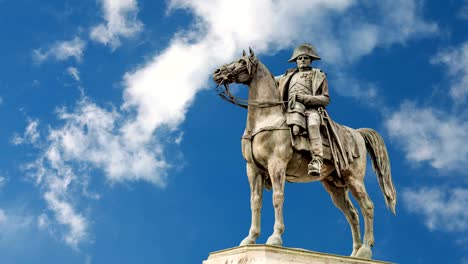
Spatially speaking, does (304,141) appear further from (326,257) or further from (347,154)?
(326,257)

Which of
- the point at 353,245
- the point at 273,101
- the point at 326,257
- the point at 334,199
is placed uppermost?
the point at 273,101

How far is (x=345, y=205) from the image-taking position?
1448 centimetres

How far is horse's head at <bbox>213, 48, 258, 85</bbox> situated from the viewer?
1362 centimetres

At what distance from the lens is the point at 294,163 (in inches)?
520

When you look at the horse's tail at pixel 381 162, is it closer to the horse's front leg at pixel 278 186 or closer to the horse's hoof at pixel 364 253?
the horse's hoof at pixel 364 253

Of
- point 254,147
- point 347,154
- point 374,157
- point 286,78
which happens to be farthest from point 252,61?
point 374,157

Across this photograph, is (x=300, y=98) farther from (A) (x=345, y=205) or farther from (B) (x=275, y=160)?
(A) (x=345, y=205)

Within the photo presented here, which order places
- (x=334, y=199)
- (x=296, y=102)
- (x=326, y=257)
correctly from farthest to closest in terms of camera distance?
(x=334, y=199), (x=296, y=102), (x=326, y=257)

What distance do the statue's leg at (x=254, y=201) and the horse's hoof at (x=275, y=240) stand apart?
483 mm

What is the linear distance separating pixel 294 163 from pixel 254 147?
31.5 inches

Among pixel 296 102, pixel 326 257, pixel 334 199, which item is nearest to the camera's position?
pixel 326 257

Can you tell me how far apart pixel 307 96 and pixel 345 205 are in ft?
→ 8.25

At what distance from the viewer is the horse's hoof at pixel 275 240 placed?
1227cm

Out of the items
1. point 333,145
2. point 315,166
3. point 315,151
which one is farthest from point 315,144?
point 333,145
